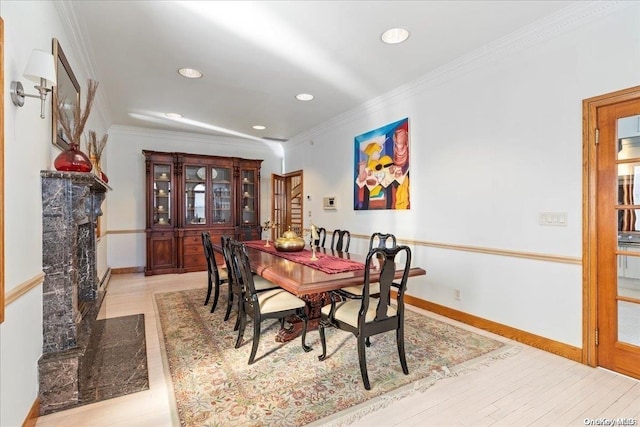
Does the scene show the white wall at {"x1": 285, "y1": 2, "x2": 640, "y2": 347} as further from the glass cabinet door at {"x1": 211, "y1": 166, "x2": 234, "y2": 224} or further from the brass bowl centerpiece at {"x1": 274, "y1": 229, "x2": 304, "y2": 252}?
the glass cabinet door at {"x1": 211, "y1": 166, "x2": 234, "y2": 224}

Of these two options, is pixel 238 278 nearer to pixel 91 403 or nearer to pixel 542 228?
pixel 91 403

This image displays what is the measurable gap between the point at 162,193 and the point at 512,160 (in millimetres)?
5676

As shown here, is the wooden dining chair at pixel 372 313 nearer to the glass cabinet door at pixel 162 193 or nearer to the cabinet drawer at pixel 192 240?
the cabinet drawer at pixel 192 240

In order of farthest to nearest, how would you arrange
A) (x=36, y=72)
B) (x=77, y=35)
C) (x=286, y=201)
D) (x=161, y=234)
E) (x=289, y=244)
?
(x=286, y=201)
(x=161, y=234)
(x=289, y=244)
(x=77, y=35)
(x=36, y=72)

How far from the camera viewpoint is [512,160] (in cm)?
292

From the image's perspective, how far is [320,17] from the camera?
8.37ft

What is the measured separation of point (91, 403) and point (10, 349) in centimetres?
71

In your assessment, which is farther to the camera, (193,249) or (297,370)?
(193,249)

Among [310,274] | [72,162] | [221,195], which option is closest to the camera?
[72,162]

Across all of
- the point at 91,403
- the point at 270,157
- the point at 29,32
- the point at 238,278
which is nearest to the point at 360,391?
the point at 238,278

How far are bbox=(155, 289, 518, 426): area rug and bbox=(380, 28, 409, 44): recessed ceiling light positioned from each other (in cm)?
275

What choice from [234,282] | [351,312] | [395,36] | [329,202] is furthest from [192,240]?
[395,36]

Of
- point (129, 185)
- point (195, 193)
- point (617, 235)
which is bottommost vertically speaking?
point (617, 235)

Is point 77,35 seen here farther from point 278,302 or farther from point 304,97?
point 278,302
